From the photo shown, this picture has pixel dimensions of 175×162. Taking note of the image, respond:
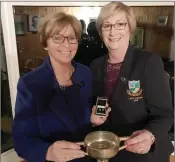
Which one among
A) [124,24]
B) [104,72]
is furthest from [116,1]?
[104,72]

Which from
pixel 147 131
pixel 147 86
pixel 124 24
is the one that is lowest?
pixel 147 131

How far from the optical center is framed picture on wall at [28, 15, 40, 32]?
2.41ft

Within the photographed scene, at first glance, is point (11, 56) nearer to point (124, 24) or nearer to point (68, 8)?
point (68, 8)

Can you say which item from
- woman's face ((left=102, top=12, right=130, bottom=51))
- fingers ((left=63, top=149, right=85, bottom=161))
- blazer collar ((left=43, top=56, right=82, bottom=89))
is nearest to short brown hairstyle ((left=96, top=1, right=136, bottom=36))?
woman's face ((left=102, top=12, right=130, bottom=51))

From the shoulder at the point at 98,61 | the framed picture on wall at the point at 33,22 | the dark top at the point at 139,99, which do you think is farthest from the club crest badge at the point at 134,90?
the framed picture on wall at the point at 33,22

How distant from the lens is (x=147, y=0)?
746mm

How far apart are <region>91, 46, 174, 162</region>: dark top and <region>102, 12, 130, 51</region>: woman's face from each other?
4 cm

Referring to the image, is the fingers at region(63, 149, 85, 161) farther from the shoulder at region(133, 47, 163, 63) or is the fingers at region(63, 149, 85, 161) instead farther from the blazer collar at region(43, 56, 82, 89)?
the shoulder at region(133, 47, 163, 63)

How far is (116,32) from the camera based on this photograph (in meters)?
0.70

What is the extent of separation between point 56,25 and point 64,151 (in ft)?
1.11

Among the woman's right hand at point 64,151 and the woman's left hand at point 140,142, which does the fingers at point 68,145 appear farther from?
the woman's left hand at point 140,142

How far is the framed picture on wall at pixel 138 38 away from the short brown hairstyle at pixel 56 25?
16 centimetres

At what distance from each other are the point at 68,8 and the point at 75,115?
31cm

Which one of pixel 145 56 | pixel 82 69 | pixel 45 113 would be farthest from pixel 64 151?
pixel 145 56
